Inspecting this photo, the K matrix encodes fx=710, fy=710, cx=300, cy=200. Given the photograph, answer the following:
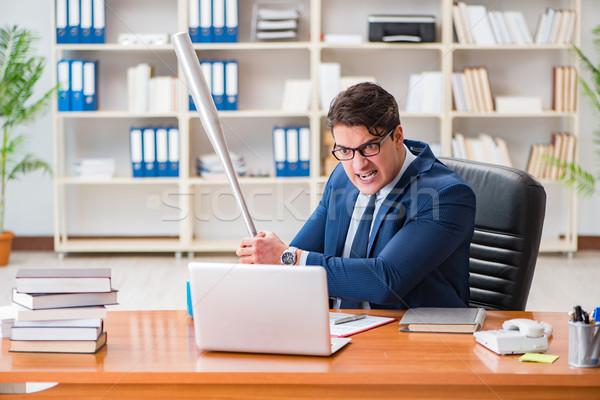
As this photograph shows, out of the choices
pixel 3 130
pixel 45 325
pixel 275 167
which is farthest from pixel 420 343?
pixel 3 130

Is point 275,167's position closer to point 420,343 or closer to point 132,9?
point 132,9

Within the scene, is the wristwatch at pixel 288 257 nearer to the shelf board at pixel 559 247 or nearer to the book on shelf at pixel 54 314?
the book on shelf at pixel 54 314

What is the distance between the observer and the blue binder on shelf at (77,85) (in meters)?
4.62

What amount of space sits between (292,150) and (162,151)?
33.8 inches

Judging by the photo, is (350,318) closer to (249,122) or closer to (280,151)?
(280,151)

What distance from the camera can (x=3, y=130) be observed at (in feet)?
15.4

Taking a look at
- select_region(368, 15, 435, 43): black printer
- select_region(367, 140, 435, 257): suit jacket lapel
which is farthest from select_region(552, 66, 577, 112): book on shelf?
select_region(367, 140, 435, 257): suit jacket lapel

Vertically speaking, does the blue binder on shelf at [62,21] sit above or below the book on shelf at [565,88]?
above

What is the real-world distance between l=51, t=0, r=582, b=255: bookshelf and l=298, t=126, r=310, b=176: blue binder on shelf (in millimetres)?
54

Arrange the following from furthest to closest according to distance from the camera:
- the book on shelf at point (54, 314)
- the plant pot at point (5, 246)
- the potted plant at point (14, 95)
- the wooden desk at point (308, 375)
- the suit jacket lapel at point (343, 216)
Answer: the plant pot at point (5, 246), the potted plant at point (14, 95), the suit jacket lapel at point (343, 216), the book on shelf at point (54, 314), the wooden desk at point (308, 375)

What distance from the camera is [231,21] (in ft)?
15.1

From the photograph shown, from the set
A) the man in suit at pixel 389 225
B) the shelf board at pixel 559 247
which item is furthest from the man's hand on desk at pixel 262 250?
the shelf board at pixel 559 247

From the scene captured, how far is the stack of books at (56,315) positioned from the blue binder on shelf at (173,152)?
3298 millimetres

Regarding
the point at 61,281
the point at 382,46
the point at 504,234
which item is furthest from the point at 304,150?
the point at 61,281
